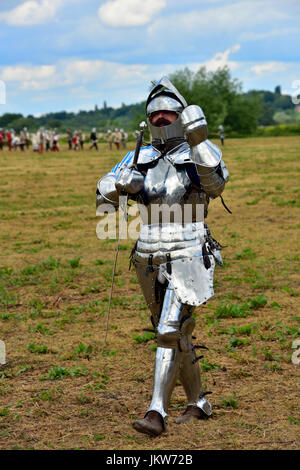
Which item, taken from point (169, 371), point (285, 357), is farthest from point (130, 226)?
point (169, 371)

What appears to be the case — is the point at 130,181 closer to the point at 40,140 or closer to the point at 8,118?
the point at 40,140

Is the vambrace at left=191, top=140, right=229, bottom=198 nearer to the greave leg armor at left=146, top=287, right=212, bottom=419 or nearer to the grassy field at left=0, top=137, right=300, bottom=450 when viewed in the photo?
the greave leg armor at left=146, top=287, right=212, bottom=419

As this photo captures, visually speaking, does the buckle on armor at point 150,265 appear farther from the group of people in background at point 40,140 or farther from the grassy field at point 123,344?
the group of people in background at point 40,140

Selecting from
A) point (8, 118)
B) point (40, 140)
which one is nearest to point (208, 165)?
point (40, 140)

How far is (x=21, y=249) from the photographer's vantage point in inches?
492

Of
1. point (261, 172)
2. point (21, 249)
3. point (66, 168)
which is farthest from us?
point (66, 168)

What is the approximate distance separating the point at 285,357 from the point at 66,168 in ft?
74.9

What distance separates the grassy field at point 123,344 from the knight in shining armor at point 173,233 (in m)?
0.44

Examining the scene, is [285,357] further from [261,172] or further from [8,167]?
[8,167]

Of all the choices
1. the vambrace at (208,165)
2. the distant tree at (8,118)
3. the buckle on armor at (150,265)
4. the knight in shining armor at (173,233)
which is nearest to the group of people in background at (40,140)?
the knight in shining armor at (173,233)

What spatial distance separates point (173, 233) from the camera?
4.82 metres

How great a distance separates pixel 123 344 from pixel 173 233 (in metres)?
2.55

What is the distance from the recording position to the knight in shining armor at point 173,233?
4.59 metres

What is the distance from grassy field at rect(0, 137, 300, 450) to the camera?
192 inches
